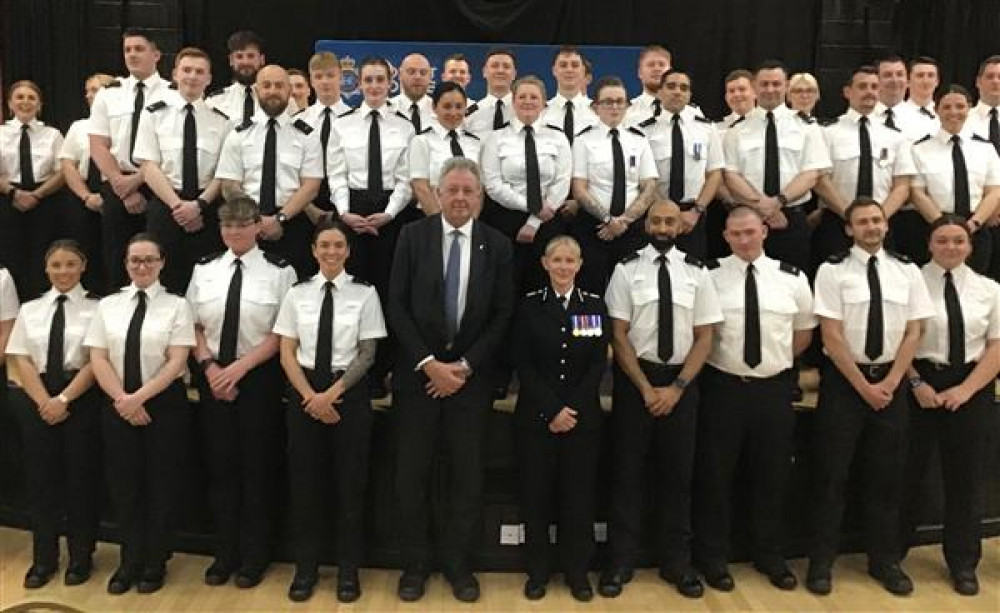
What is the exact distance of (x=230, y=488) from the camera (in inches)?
189

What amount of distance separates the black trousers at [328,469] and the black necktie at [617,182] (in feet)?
5.71

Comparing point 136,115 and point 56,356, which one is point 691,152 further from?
point 56,356

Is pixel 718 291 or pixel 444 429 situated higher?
pixel 718 291

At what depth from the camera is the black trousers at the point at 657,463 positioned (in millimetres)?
4770

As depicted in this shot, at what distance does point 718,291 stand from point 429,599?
81.7 inches

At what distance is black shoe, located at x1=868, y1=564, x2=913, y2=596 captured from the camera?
488 centimetres

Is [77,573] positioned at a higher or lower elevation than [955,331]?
lower

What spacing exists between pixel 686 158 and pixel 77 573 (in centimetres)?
390

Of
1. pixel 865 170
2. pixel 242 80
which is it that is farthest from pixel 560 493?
pixel 242 80

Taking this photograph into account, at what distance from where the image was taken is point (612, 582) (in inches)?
189

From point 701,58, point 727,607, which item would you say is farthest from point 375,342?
point 701,58

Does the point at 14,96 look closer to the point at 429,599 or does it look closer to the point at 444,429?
the point at 444,429

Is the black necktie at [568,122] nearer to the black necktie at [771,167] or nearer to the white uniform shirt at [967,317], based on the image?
the black necktie at [771,167]

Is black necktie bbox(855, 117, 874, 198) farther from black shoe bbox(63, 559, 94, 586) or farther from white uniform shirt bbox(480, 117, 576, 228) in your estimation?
black shoe bbox(63, 559, 94, 586)
